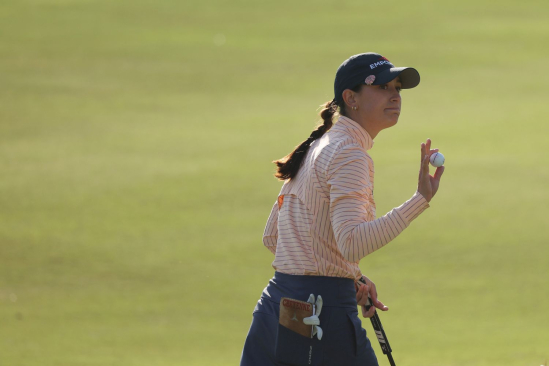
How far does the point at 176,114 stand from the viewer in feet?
33.3

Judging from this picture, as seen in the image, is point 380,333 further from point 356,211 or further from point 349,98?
point 349,98

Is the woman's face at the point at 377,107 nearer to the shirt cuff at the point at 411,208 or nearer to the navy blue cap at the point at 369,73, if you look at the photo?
the navy blue cap at the point at 369,73

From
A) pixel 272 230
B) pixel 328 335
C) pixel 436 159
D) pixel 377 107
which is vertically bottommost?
pixel 328 335

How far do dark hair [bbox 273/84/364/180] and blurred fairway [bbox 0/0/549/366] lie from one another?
2.22m

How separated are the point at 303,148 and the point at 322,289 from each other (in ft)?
1.38

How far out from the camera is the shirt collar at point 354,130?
2.58m

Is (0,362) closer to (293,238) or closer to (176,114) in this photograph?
(293,238)

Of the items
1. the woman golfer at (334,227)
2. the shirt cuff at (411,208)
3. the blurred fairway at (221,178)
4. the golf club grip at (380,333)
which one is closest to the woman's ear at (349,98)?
the woman golfer at (334,227)

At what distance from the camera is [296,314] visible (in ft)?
8.25

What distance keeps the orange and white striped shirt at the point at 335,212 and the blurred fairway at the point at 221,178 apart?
2.24m

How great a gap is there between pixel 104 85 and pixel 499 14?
731 cm

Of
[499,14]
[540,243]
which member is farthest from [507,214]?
[499,14]

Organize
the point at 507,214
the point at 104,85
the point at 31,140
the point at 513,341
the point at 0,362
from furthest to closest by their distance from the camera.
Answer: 1. the point at 104,85
2. the point at 31,140
3. the point at 507,214
4. the point at 513,341
5. the point at 0,362

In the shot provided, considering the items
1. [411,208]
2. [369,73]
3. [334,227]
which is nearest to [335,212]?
[334,227]
